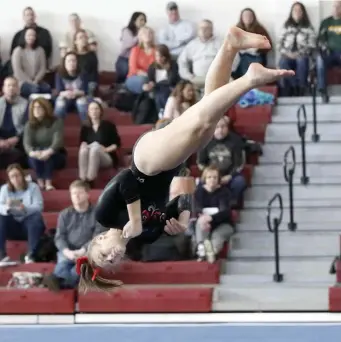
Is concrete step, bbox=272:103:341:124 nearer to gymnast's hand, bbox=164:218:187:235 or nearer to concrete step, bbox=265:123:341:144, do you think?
concrete step, bbox=265:123:341:144

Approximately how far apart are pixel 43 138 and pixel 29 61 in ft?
5.15

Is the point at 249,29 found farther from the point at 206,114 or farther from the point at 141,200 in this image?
the point at 206,114

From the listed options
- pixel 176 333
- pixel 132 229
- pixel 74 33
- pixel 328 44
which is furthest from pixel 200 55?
pixel 132 229

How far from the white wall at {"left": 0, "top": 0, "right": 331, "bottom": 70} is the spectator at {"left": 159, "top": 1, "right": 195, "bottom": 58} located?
0.95ft

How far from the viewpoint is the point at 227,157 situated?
1057 centimetres

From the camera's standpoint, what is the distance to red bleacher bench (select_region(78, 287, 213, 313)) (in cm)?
977

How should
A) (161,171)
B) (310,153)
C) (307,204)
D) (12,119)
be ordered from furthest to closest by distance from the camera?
(12,119)
(310,153)
(307,204)
(161,171)

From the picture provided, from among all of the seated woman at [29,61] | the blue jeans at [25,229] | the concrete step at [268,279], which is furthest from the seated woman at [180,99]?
the seated woman at [29,61]

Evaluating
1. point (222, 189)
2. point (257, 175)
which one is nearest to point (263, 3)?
point (257, 175)

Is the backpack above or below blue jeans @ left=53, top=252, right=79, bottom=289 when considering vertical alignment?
above

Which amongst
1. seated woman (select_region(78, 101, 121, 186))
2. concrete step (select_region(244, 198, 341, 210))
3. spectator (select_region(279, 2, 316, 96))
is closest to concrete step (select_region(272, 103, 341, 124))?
spectator (select_region(279, 2, 316, 96))

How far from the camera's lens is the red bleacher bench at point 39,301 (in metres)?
9.92

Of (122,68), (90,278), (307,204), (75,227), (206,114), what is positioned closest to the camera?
(206,114)

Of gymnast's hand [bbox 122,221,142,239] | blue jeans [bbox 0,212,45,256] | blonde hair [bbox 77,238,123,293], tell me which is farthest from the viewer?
blue jeans [bbox 0,212,45,256]
